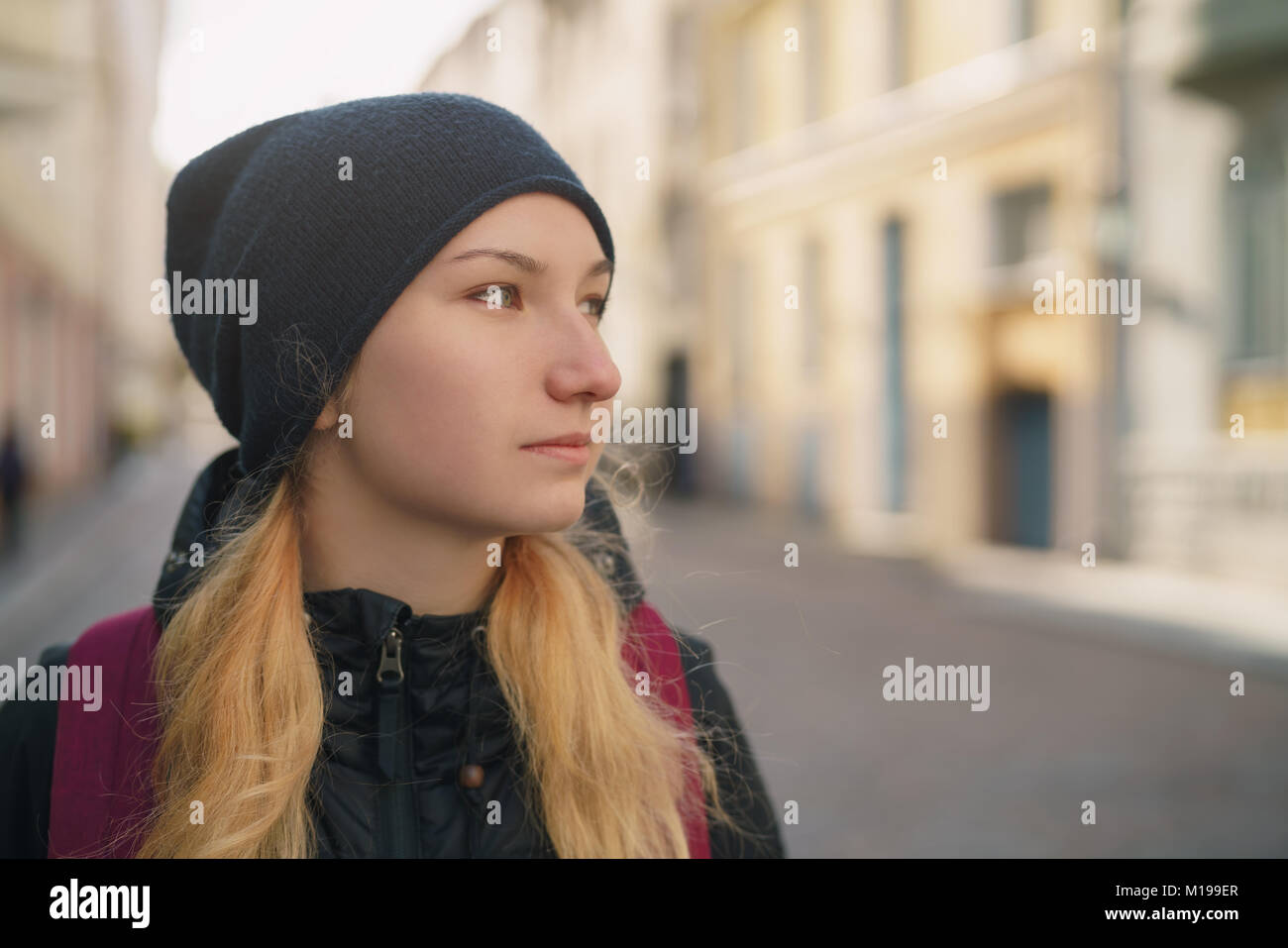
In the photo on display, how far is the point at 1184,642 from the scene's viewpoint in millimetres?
8258

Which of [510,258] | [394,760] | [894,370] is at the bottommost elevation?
[394,760]

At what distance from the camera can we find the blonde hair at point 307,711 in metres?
1.32

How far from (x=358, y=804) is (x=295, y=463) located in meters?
0.49

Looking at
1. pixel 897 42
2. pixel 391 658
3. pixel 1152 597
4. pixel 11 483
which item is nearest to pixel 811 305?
pixel 897 42

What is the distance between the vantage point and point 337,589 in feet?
4.75

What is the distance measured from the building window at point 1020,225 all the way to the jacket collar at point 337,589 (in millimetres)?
13051

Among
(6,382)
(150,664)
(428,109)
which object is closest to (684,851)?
(150,664)

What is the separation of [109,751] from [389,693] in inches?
14.5

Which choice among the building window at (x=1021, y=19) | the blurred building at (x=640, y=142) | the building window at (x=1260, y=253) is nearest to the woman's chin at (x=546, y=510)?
the building window at (x=1260, y=253)

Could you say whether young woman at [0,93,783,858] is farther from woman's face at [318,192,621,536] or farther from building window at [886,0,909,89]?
building window at [886,0,909,89]

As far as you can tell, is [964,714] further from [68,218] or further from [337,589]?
[68,218]

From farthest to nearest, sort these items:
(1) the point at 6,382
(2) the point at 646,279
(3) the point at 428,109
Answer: (2) the point at 646,279 < (1) the point at 6,382 < (3) the point at 428,109

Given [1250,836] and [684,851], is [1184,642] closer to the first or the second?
[1250,836]
